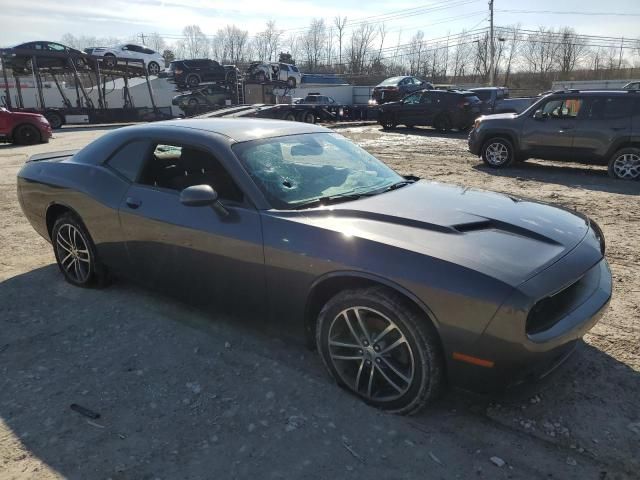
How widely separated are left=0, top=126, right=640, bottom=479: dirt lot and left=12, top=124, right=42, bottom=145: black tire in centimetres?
1431

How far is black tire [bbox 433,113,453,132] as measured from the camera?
61.8ft

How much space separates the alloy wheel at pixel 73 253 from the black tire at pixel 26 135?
550 inches

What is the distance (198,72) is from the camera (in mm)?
30109

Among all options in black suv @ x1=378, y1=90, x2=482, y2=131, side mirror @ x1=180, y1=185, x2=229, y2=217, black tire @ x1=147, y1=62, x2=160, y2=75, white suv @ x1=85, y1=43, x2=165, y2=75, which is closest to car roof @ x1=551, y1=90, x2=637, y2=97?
black suv @ x1=378, y1=90, x2=482, y2=131

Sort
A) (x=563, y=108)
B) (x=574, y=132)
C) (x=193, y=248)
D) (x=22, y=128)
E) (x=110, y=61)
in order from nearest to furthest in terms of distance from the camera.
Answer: (x=193, y=248)
(x=574, y=132)
(x=563, y=108)
(x=22, y=128)
(x=110, y=61)

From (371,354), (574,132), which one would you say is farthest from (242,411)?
(574,132)

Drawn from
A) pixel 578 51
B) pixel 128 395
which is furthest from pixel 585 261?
pixel 578 51

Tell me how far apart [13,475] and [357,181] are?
259 cm

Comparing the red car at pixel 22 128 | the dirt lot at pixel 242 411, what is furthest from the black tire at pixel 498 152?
the red car at pixel 22 128

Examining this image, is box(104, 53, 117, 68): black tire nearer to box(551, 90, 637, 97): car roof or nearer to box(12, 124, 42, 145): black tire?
box(12, 124, 42, 145): black tire

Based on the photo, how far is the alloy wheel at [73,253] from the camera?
4.27 meters

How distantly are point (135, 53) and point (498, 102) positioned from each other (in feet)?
78.0

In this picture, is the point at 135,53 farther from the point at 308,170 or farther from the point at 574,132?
the point at 308,170

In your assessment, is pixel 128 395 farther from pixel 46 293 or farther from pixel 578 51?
pixel 578 51
